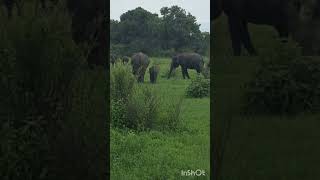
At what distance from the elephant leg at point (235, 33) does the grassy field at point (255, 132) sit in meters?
0.07

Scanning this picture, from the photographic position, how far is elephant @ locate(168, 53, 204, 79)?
211 inches

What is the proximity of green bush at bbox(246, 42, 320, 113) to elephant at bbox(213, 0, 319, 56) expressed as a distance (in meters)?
0.33

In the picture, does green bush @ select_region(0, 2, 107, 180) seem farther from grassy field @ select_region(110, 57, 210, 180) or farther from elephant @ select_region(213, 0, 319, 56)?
elephant @ select_region(213, 0, 319, 56)

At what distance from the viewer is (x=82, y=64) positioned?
3863mm

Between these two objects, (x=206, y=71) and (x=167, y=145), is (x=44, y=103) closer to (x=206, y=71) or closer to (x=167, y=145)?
(x=167, y=145)

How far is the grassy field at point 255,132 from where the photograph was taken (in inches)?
191

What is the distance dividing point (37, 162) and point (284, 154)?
2.56m

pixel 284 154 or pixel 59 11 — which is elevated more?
pixel 59 11

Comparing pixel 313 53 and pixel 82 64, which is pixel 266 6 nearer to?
pixel 313 53

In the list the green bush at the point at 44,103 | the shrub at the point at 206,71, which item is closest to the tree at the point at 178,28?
the shrub at the point at 206,71

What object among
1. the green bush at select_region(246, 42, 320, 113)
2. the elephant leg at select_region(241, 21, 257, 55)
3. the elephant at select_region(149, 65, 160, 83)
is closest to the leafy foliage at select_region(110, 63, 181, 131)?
the elephant at select_region(149, 65, 160, 83)

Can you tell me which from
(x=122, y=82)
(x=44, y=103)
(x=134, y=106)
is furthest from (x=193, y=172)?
Answer: (x=44, y=103)

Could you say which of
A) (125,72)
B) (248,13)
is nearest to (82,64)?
(125,72)

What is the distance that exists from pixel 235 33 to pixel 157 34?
1.01 metres
